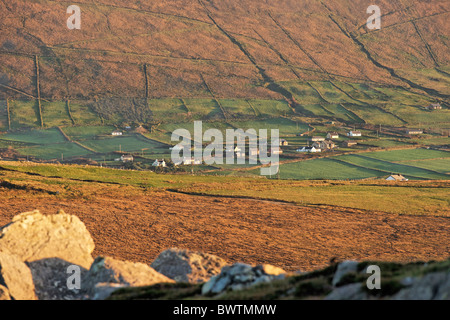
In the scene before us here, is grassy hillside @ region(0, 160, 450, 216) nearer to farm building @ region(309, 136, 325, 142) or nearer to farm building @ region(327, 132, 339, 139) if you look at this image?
farm building @ region(309, 136, 325, 142)

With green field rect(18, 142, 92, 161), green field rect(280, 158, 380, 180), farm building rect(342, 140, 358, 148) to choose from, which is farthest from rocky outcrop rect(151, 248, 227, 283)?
farm building rect(342, 140, 358, 148)

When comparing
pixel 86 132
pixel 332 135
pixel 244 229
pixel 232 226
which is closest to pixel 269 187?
pixel 232 226

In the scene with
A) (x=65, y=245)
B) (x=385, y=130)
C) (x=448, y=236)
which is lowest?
(x=448, y=236)

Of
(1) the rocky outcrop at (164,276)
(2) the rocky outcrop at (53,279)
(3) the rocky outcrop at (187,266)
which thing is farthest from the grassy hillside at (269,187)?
(3) the rocky outcrop at (187,266)

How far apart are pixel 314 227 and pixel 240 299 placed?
3374cm

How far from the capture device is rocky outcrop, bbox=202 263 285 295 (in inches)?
953

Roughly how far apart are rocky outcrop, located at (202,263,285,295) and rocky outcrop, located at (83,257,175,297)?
4902 millimetres

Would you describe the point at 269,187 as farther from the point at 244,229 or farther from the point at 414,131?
the point at 414,131

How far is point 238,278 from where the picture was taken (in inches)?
969

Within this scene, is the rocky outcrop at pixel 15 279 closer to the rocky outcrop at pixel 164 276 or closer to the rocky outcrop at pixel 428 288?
the rocky outcrop at pixel 164 276

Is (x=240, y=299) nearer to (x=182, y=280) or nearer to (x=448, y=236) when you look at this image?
(x=182, y=280)

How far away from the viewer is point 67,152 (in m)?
129
